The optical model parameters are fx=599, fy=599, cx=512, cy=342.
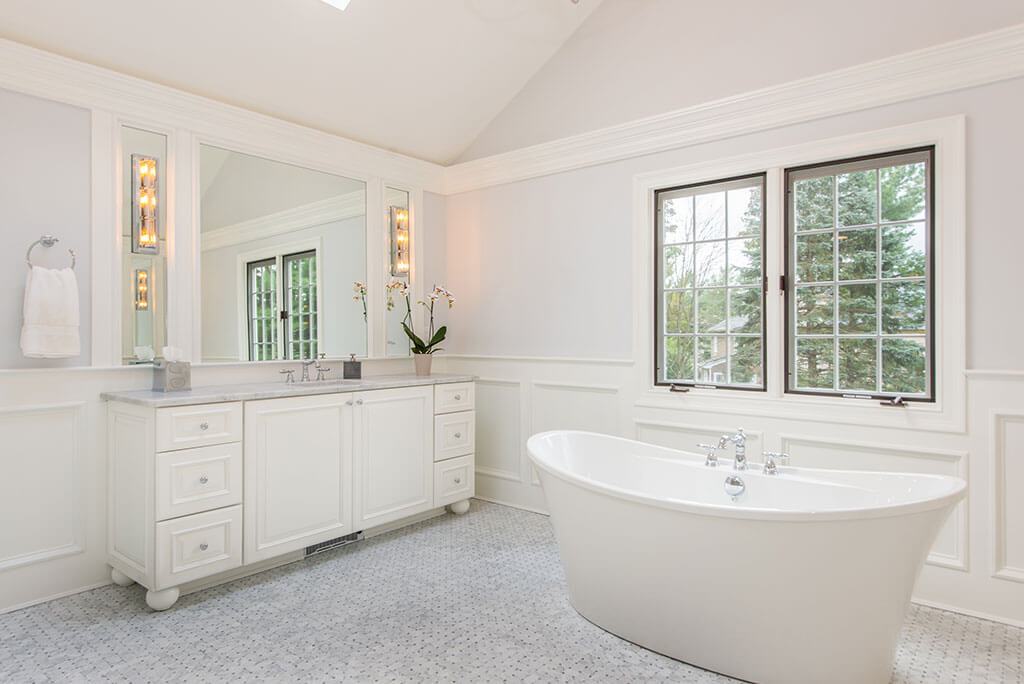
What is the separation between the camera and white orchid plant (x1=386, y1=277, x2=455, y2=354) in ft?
12.6

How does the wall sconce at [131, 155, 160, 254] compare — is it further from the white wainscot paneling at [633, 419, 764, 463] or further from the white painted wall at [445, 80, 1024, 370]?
the white wainscot paneling at [633, 419, 764, 463]

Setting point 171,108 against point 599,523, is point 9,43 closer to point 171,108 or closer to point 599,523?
point 171,108

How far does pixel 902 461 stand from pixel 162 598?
3131mm

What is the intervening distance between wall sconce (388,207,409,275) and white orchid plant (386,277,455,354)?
87mm

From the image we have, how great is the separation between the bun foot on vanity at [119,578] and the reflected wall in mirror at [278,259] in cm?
103

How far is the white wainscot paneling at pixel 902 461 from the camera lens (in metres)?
2.44

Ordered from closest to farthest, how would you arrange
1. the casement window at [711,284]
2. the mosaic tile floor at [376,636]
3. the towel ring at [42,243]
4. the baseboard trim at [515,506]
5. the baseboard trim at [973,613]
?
the mosaic tile floor at [376,636] → the baseboard trim at [973,613] → the towel ring at [42,243] → the casement window at [711,284] → the baseboard trim at [515,506]

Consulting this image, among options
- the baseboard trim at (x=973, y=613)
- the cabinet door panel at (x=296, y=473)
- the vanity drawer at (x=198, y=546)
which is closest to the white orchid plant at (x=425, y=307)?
the cabinet door panel at (x=296, y=473)

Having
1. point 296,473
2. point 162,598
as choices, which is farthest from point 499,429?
point 162,598

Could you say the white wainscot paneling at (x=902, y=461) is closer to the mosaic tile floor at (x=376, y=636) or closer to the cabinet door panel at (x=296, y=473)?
the mosaic tile floor at (x=376, y=636)

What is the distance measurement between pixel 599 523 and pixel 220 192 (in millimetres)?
2456

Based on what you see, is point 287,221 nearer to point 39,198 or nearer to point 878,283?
point 39,198

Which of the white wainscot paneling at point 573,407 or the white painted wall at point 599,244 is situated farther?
the white wainscot paneling at point 573,407

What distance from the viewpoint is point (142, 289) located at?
2775 millimetres
